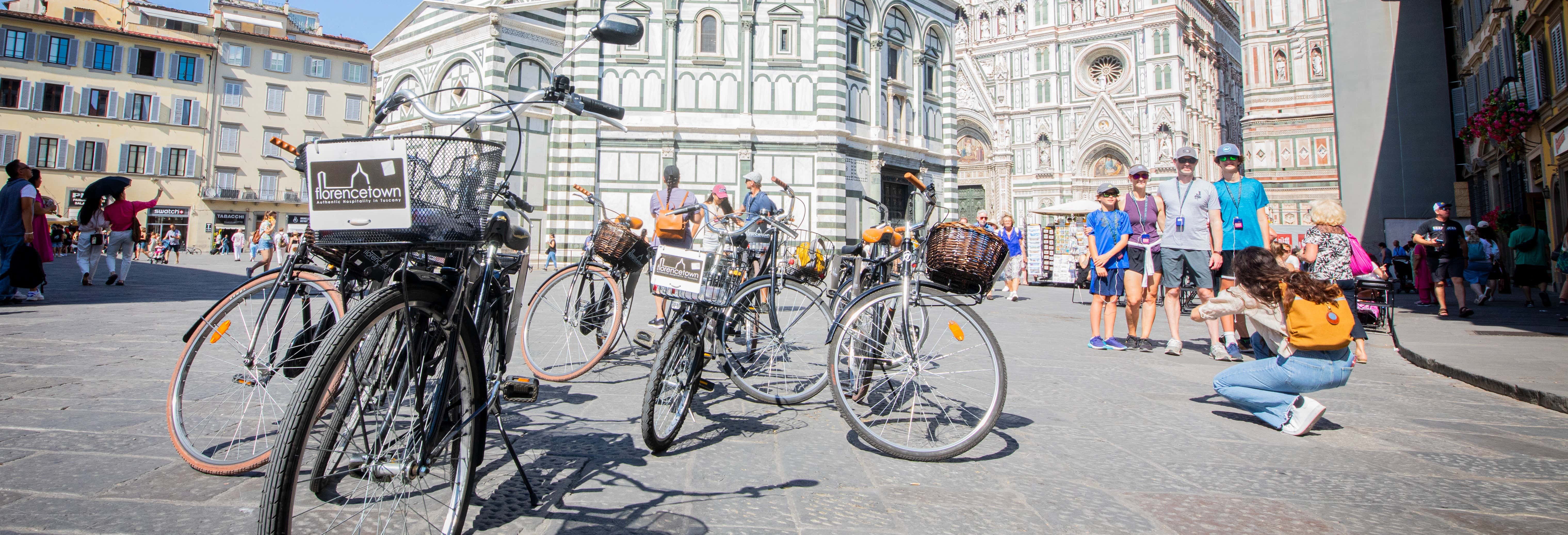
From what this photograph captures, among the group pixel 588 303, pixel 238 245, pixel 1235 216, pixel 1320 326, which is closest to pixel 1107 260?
pixel 1235 216

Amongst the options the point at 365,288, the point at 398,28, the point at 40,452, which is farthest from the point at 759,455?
the point at 398,28

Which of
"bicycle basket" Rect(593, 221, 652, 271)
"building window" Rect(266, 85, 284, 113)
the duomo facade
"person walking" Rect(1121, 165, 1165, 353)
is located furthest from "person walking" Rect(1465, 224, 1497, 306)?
"building window" Rect(266, 85, 284, 113)

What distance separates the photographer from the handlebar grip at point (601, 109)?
241cm

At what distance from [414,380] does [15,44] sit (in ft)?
156

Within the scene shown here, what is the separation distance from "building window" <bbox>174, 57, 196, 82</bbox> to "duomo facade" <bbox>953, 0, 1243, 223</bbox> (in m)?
40.8

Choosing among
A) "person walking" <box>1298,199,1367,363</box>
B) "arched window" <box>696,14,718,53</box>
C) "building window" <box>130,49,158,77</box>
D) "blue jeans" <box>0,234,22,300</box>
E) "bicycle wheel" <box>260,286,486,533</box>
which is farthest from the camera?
"building window" <box>130,49,158,77</box>

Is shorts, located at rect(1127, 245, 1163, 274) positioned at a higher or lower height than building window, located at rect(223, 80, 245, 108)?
lower

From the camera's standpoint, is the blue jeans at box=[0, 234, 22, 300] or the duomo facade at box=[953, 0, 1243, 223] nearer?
the blue jeans at box=[0, 234, 22, 300]

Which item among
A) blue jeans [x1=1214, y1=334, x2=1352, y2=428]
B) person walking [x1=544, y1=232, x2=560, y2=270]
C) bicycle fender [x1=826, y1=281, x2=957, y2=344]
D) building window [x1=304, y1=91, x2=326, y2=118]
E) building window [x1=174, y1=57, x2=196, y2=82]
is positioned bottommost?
blue jeans [x1=1214, y1=334, x2=1352, y2=428]

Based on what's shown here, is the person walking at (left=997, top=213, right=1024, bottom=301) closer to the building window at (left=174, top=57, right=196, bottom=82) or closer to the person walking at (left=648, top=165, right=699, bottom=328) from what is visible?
the person walking at (left=648, top=165, right=699, bottom=328)

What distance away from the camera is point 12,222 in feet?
A: 22.6

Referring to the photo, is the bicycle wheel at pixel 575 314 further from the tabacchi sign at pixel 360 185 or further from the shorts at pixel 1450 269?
the shorts at pixel 1450 269

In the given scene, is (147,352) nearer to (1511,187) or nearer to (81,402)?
(81,402)

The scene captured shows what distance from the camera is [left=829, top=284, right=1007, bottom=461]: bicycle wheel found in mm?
2617
